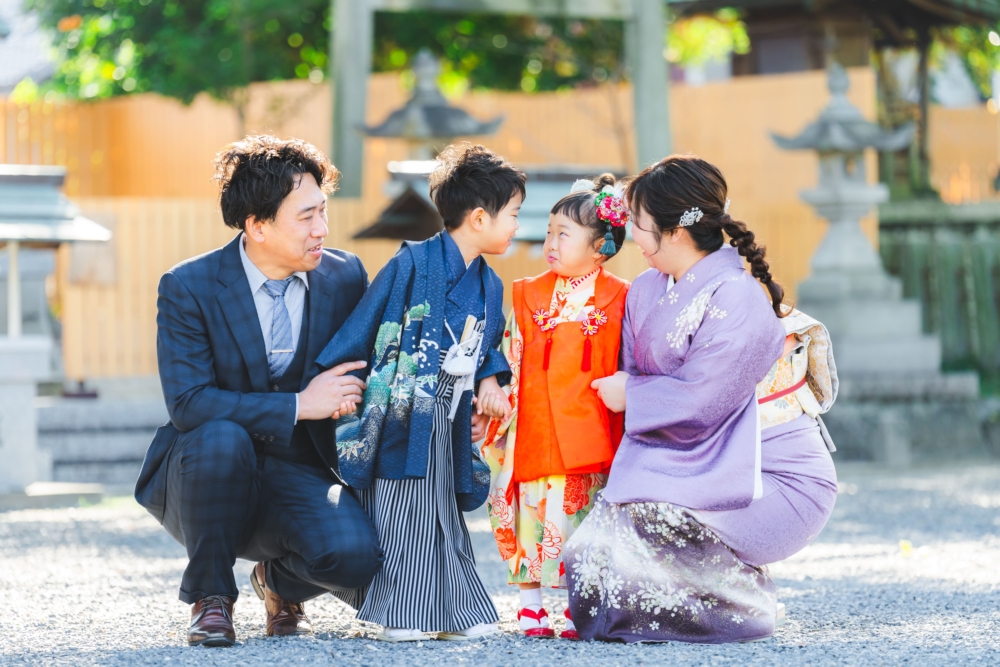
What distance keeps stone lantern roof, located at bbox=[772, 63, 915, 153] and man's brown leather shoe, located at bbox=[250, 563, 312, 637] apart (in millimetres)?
6476

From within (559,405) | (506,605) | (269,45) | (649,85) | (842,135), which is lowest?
(506,605)

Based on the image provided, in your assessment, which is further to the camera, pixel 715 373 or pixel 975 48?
pixel 975 48

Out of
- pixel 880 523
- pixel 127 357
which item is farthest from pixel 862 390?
pixel 127 357

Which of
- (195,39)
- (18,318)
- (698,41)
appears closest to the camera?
(18,318)

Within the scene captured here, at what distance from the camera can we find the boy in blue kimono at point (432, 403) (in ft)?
10.8

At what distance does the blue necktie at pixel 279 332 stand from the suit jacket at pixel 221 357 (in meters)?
0.05

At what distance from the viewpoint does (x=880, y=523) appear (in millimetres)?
6070

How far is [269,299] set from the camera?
11.3 ft

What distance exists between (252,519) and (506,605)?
957 mm

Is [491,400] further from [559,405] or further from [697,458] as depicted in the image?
[697,458]

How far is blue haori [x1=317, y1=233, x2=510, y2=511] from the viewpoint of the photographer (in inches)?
130

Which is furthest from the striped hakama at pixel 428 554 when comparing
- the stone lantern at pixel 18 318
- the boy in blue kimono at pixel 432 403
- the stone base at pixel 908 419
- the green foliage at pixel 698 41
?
the green foliage at pixel 698 41

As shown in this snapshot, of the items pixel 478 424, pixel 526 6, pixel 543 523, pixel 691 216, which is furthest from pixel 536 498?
pixel 526 6

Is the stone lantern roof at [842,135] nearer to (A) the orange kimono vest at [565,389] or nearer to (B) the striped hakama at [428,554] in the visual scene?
(A) the orange kimono vest at [565,389]
